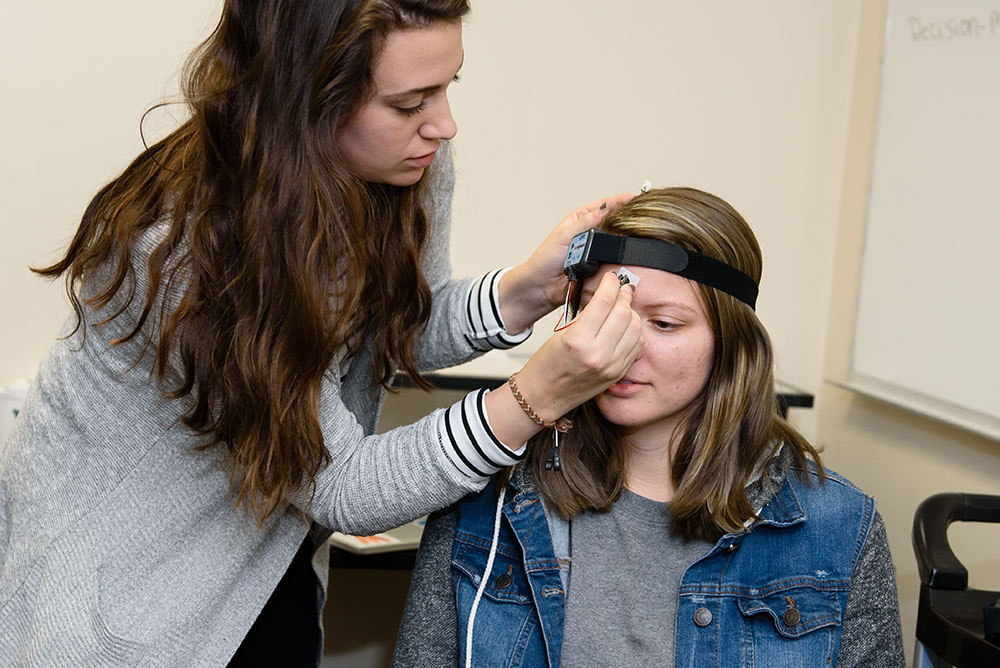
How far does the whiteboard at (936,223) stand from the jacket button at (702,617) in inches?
37.9

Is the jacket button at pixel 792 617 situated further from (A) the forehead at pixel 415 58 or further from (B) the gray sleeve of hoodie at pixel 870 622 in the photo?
(A) the forehead at pixel 415 58

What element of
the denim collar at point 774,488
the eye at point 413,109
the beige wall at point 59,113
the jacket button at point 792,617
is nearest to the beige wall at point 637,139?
the beige wall at point 59,113

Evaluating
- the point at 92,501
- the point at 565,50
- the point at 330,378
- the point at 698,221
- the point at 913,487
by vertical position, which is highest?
the point at 565,50

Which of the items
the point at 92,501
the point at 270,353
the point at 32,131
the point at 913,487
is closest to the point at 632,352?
the point at 270,353

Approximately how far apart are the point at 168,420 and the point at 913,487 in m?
1.79

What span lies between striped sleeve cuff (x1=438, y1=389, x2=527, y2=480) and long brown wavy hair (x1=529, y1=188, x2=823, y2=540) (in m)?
0.29

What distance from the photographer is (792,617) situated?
1290mm

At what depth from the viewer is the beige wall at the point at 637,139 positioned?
213cm

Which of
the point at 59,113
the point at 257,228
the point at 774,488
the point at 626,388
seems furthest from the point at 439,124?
the point at 59,113

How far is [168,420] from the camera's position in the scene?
1162 mm

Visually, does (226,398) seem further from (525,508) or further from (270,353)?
(525,508)

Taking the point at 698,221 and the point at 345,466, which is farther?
the point at 698,221

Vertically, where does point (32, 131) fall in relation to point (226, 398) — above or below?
above

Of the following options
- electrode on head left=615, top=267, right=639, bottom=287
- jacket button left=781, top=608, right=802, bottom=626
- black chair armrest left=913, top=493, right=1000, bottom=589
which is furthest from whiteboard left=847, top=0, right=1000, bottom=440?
electrode on head left=615, top=267, right=639, bottom=287
